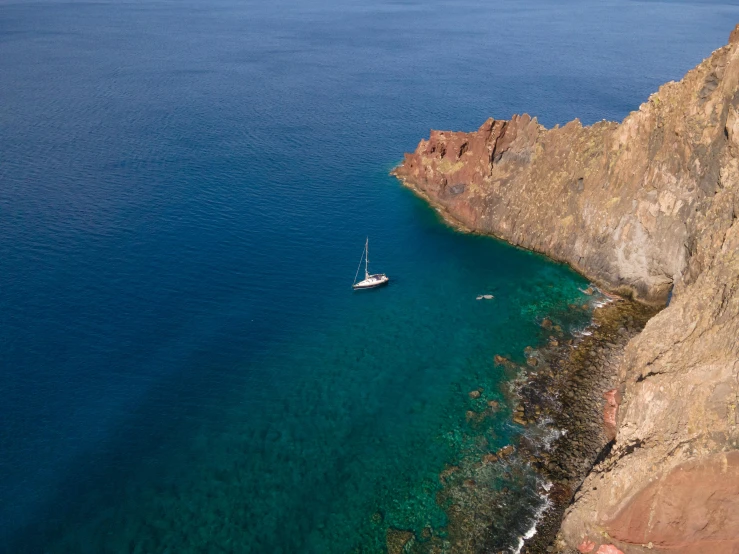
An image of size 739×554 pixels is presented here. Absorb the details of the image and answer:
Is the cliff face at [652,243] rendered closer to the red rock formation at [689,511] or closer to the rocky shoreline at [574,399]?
the red rock formation at [689,511]

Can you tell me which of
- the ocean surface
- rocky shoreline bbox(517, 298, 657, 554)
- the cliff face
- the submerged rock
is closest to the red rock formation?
the cliff face

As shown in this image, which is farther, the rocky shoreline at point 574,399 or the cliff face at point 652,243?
the rocky shoreline at point 574,399

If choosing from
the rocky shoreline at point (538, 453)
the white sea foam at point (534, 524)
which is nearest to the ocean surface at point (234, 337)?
the white sea foam at point (534, 524)

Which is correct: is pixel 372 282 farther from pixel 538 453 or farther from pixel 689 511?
pixel 689 511

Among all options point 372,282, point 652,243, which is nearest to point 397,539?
point 372,282

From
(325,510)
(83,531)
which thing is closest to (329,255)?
(325,510)

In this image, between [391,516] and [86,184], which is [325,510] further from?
[86,184]

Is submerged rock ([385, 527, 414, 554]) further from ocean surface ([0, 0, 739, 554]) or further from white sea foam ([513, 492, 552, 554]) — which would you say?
white sea foam ([513, 492, 552, 554])
